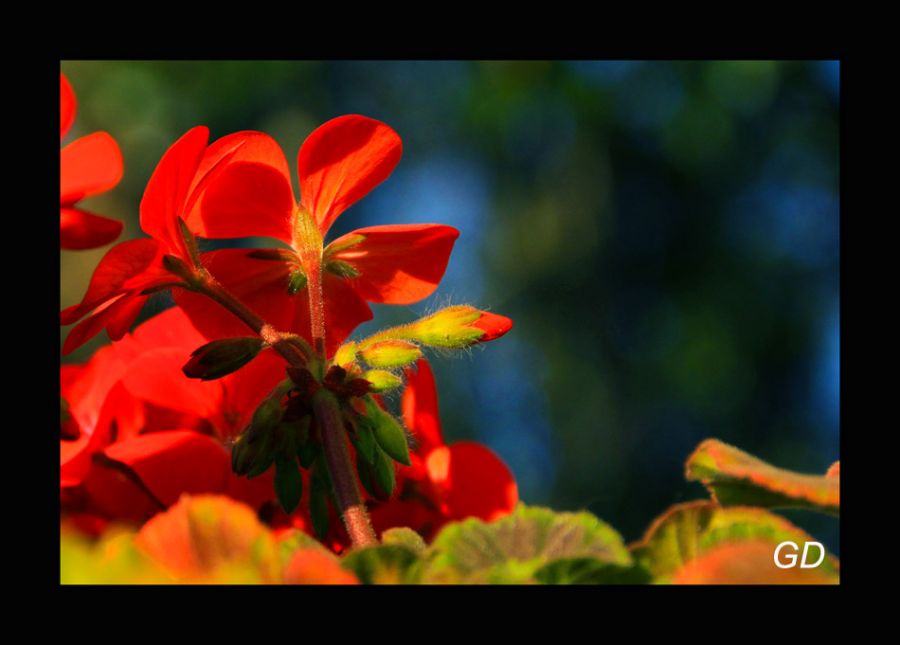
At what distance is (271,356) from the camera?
49 cm

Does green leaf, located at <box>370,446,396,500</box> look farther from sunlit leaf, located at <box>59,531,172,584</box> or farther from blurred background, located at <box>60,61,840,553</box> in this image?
blurred background, located at <box>60,61,840,553</box>

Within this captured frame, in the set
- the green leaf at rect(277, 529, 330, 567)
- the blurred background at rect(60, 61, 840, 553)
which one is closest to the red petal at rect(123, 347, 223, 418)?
the green leaf at rect(277, 529, 330, 567)

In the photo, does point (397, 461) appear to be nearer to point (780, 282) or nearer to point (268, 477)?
point (268, 477)

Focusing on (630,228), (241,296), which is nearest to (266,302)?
(241,296)

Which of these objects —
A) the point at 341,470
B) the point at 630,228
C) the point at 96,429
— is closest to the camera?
the point at 341,470

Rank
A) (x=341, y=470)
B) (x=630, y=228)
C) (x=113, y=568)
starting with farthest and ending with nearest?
(x=630, y=228), (x=341, y=470), (x=113, y=568)

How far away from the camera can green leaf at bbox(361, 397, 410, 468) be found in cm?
39

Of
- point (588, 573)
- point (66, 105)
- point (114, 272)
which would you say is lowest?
point (588, 573)

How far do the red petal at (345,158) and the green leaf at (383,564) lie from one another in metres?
0.21

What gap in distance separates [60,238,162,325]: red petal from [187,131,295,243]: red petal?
0.11 ft

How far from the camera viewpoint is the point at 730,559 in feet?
0.83

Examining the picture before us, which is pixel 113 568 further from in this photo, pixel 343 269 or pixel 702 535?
pixel 343 269

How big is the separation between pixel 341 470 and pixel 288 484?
49 mm

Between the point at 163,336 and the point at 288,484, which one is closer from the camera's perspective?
the point at 288,484
